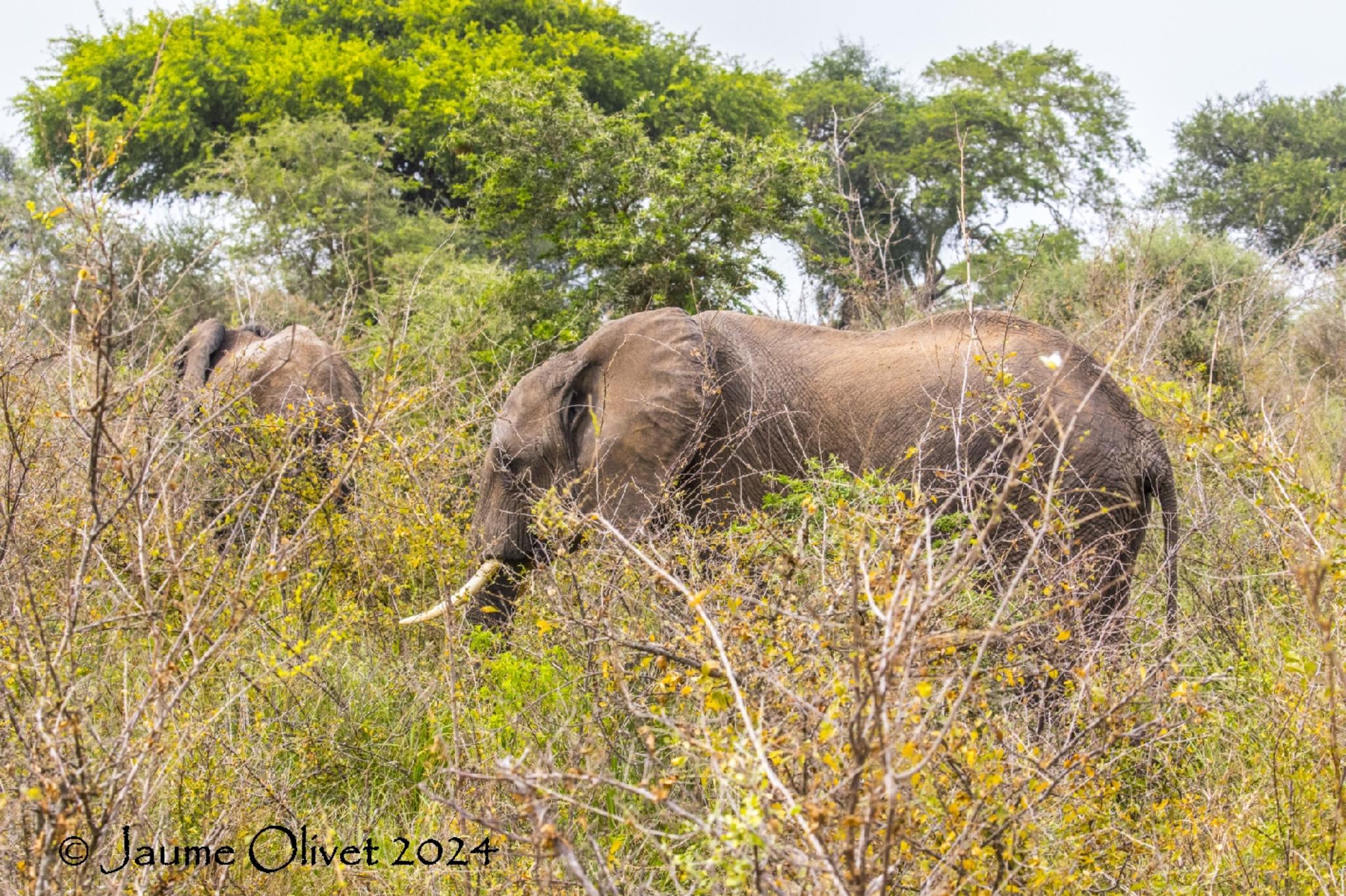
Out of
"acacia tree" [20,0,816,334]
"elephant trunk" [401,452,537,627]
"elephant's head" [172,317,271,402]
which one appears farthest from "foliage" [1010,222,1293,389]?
"elephant's head" [172,317,271,402]

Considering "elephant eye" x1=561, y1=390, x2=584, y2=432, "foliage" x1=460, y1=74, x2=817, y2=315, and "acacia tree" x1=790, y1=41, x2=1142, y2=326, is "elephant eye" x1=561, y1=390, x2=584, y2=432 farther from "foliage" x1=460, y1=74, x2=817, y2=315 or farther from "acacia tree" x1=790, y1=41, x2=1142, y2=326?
"acacia tree" x1=790, y1=41, x2=1142, y2=326

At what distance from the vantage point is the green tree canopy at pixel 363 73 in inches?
877

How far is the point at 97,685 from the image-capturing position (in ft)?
14.5

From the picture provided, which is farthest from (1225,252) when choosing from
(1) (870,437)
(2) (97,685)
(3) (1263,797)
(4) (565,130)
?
(2) (97,685)

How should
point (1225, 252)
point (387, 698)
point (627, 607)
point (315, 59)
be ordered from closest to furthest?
1. point (627, 607)
2. point (387, 698)
3. point (1225, 252)
4. point (315, 59)

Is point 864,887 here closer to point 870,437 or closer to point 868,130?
point 870,437

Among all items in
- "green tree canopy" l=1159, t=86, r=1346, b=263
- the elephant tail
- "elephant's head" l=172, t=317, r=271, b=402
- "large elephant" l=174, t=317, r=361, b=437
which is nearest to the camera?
the elephant tail

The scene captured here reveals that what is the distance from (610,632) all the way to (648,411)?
10.7 ft

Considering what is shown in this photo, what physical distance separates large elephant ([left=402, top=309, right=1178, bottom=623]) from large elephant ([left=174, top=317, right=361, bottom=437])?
1.36 meters

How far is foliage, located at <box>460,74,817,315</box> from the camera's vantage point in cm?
1002

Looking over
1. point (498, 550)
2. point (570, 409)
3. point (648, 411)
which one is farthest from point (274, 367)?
point (648, 411)

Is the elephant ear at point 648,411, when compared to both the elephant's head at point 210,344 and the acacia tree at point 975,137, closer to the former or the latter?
the elephant's head at point 210,344

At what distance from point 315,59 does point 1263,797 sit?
72.0 feet

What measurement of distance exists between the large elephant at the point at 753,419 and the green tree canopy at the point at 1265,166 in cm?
2071
